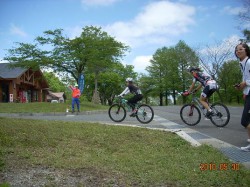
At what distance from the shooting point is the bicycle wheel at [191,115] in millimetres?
9070

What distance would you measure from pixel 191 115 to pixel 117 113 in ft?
9.29

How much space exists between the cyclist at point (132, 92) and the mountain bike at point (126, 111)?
0.11m

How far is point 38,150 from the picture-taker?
474 cm

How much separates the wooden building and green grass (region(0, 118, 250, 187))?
29.5 meters

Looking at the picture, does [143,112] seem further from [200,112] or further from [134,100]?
[200,112]

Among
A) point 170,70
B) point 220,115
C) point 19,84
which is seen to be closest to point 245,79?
point 220,115

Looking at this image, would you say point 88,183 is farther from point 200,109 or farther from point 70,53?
point 70,53

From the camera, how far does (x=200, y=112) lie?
29.5ft

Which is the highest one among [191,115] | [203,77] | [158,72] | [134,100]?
[158,72]

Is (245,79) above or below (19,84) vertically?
below

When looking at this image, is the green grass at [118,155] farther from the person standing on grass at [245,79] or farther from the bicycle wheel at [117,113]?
the bicycle wheel at [117,113]

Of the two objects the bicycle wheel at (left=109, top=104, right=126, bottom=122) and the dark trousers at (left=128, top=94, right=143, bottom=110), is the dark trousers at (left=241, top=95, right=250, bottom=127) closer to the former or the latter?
the dark trousers at (left=128, top=94, right=143, bottom=110)
